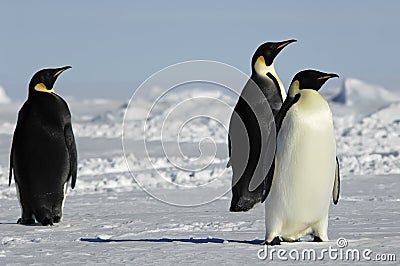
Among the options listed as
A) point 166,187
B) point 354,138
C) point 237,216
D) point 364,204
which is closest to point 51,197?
point 237,216

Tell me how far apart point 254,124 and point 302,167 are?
3408 mm

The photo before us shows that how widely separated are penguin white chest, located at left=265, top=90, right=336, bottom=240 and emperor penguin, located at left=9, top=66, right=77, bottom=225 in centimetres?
264

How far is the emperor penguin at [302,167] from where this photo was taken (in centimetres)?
536

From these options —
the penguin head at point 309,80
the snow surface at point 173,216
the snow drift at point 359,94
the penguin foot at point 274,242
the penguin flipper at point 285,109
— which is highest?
the penguin head at point 309,80

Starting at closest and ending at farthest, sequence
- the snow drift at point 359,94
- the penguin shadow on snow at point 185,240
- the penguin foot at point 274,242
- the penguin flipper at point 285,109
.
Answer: the penguin foot at point 274,242 < the penguin flipper at point 285,109 < the penguin shadow on snow at point 185,240 < the snow drift at point 359,94

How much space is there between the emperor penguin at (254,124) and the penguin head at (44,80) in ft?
7.19

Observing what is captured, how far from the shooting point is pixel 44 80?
759 centimetres

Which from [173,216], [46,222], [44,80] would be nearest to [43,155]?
[46,222]

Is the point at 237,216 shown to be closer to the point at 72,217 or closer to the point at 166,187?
the point at 72,217

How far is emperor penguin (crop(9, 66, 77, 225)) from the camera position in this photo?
7.32m

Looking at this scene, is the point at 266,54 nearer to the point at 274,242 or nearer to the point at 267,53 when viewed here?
the point at 267,53

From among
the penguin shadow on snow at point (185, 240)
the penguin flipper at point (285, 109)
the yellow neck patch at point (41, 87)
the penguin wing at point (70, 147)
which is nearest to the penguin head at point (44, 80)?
the yellow neck patch at point (41, 87)

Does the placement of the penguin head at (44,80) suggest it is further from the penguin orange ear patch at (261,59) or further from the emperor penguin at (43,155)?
the penguin orange ear patch at (261,59)

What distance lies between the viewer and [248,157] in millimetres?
8906
